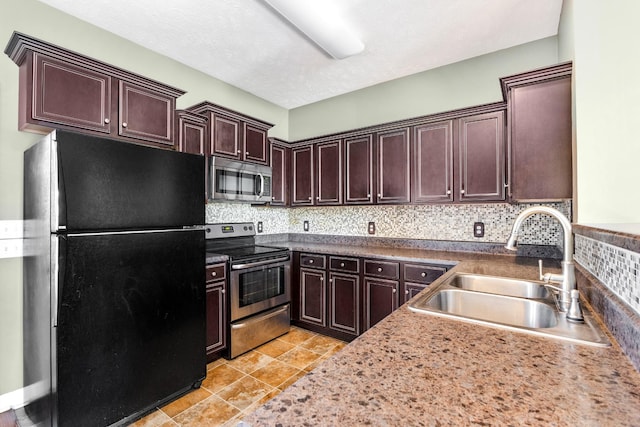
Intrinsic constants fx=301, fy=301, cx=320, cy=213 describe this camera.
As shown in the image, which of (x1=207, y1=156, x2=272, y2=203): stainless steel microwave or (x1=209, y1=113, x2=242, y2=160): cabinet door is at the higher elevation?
(x1=209, y1=113, x2=242, y2=160): cabinet door

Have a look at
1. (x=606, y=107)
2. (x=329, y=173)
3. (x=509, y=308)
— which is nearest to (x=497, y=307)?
(x=509, y=308)

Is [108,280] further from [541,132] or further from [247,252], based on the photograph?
[541,132]

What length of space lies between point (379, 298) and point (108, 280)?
2152 millimetres

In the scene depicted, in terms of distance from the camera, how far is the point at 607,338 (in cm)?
87

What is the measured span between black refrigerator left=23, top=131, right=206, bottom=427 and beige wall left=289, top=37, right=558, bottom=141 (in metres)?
2.25

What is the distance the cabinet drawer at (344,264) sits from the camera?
299cm

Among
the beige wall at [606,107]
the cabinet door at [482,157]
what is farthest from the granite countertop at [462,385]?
the cabinet door at [482,157]

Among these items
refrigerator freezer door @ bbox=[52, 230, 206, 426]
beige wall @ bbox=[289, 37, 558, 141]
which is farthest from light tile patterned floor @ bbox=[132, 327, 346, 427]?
beige wall @ bbox=[289, 37, 558, 141]

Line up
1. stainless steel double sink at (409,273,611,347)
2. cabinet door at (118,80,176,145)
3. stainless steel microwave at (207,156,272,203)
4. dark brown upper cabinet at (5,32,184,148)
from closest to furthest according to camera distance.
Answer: stainless steel double sink at (409,273,611,347), dark brown upper cabinet at (5,32,184,148), cabinet door at (118,80,176,145), stainless steel microwave at (207,156,272,203)

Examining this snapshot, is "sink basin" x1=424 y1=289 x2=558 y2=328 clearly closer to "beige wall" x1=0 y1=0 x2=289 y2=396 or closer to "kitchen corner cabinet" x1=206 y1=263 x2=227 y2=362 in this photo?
"kitchen corner cabinet" x1=206 y1=263 x2=227 y2=362

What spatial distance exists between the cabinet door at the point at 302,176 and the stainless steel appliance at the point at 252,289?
791 mm

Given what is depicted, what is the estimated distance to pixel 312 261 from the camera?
10.7 ft

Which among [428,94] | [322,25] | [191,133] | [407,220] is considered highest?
[322,25]

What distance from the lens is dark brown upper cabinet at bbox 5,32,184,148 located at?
1.85 metres
